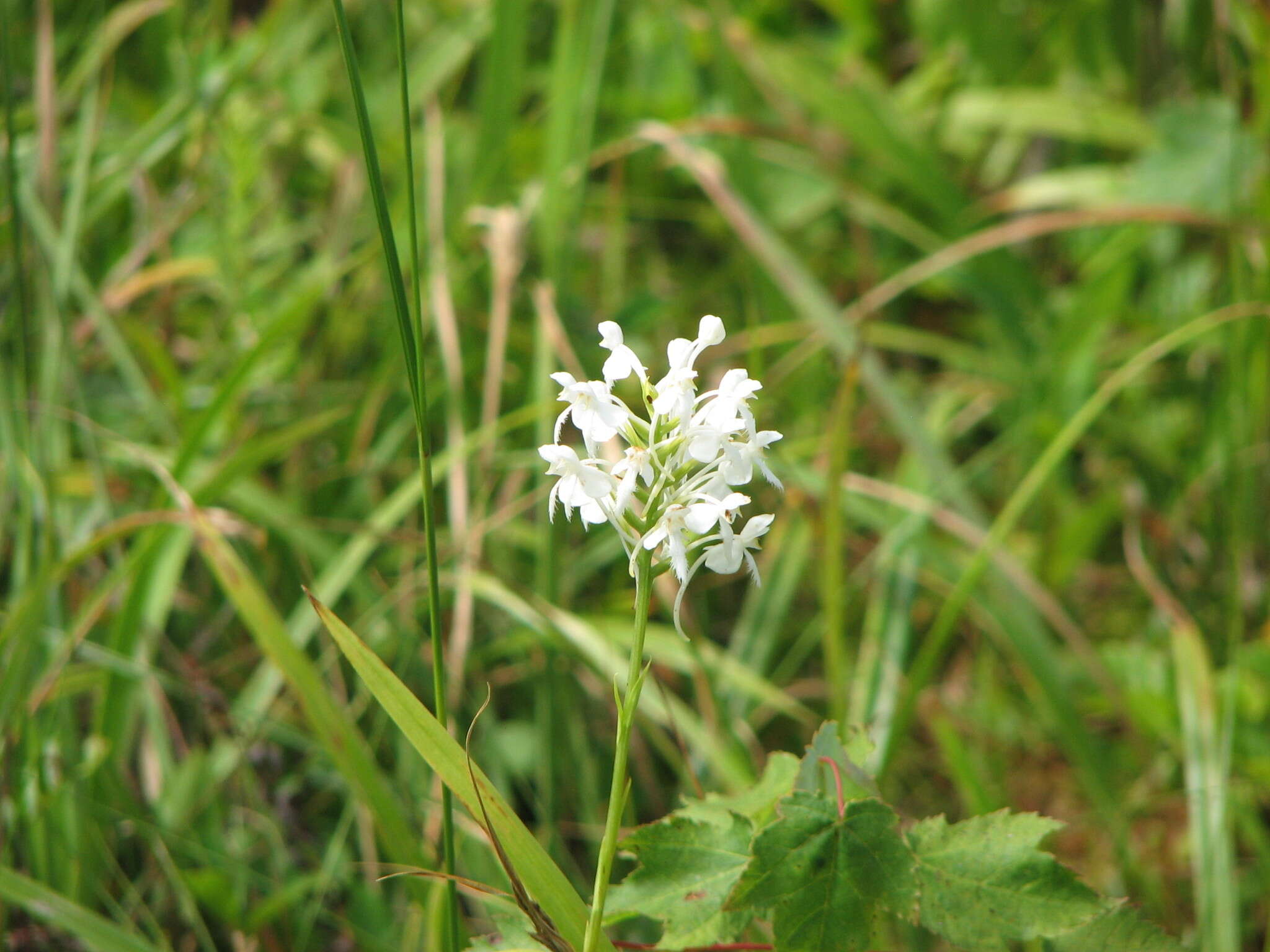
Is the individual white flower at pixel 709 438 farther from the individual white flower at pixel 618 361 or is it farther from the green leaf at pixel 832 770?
the green leaf at pixel 832 770

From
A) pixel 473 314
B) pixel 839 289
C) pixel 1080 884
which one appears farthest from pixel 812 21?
pixel 1080 884

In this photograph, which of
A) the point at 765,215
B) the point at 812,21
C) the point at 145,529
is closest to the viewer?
the point at 145,529

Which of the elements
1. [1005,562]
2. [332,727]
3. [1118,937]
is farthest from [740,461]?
[1005,562]

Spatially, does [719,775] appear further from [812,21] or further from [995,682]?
[812,21]

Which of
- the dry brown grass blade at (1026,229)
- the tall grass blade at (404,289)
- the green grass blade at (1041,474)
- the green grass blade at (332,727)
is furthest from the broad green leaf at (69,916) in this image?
the dry brown grass blade at (1026,229)

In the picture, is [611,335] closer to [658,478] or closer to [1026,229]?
[658,478]

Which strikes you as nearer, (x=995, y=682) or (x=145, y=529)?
(x=145, y=529)

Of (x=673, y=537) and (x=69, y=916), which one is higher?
(x=673, y=537)
